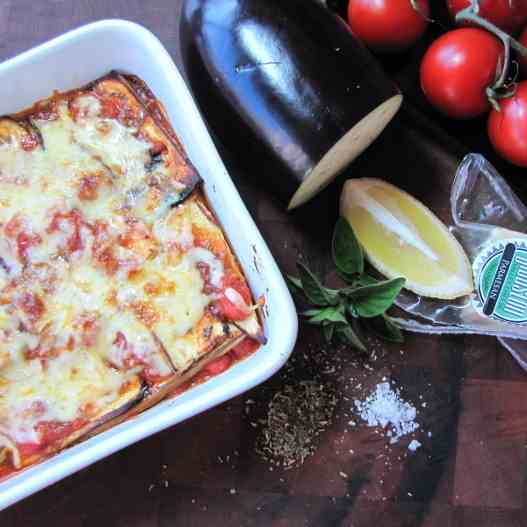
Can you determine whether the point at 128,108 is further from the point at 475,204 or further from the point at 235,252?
the point at 475,204

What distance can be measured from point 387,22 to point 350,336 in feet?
2.72

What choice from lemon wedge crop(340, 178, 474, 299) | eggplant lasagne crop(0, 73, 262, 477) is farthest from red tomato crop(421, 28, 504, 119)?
eggplant lasagne crop(0, 73, 262, 477)

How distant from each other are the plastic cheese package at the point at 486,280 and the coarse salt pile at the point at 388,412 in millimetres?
191

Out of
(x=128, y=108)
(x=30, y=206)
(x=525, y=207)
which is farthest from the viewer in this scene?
(x=525, y=207)

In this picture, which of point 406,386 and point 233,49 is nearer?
point 233,49

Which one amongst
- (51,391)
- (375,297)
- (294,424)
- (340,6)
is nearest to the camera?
(51,391)

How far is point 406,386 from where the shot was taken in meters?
1.96

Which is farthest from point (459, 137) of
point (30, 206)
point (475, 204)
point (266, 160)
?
point (30, 206)

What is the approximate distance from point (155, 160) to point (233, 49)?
1.10 ft

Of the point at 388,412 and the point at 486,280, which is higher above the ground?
the point at 486,280

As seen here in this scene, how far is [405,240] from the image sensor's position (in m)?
1.92

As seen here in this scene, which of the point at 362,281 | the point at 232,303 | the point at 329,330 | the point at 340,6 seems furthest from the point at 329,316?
the point at 340,6

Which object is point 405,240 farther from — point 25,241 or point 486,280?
point 25,241

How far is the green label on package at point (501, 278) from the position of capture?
1948 millimetres
